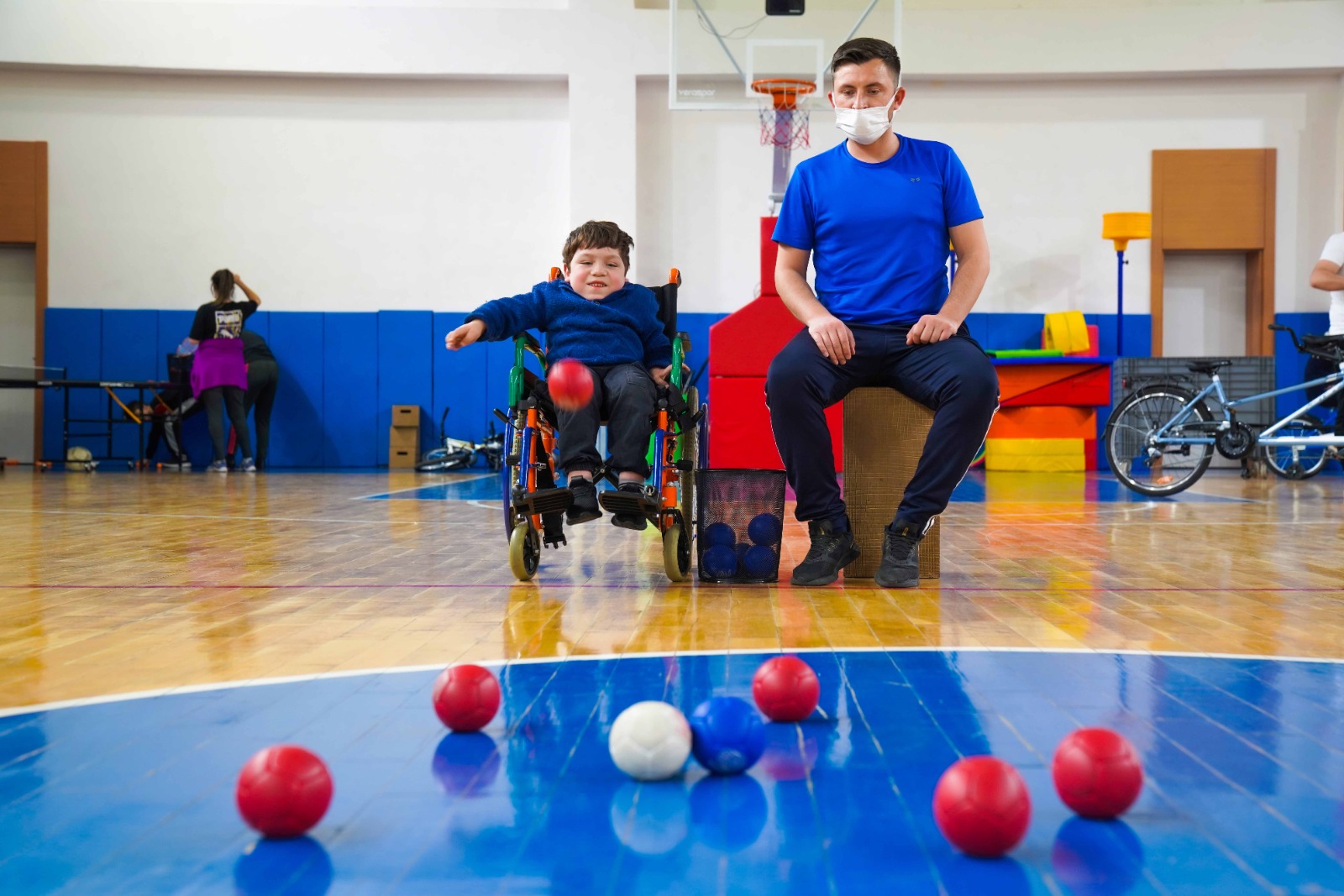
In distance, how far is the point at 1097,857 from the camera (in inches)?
43.9

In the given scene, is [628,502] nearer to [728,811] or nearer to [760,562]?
[760,562]

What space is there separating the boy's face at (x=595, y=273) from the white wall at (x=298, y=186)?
7.21 m

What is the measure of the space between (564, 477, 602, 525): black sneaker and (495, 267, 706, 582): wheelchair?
20 millimetres

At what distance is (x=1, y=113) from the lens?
10.3m

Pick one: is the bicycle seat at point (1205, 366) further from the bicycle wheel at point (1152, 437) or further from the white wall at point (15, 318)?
the white wall at point (15, 318)

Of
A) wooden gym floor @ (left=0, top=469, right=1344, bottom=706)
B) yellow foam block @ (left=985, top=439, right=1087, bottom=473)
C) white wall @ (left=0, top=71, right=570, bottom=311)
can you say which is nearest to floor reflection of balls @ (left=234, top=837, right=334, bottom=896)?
wooden gym floor @ (left=0, top=469, right=1344, bottom=706)

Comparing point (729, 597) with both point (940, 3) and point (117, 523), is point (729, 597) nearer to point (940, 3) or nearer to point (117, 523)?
point (117, 523)

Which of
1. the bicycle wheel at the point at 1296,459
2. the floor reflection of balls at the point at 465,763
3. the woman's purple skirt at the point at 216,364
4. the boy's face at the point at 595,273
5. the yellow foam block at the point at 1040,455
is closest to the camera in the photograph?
the floor reflection of balls at the point at 465,763

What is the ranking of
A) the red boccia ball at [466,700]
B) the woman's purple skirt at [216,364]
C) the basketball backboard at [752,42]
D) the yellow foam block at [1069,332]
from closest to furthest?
the red boccia ball at [466,700]
the basketball backboard at [752,42]
the woman's purple skirt at [216,364]
the yellow foam block at [1069,332]

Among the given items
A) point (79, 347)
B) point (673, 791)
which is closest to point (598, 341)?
point (673, 791)

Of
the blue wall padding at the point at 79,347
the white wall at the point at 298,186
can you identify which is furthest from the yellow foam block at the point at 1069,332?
the blue wall padding at the point at 79,347

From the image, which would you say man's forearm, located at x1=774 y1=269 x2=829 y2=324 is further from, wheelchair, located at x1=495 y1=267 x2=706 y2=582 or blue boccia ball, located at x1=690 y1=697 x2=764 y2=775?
blue boccia ball, located at x1=690 y1=697 x2=764 y2=775

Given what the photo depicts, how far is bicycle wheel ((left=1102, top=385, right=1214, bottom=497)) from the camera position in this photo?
19.6 ft

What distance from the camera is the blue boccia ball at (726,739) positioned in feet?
4.55
